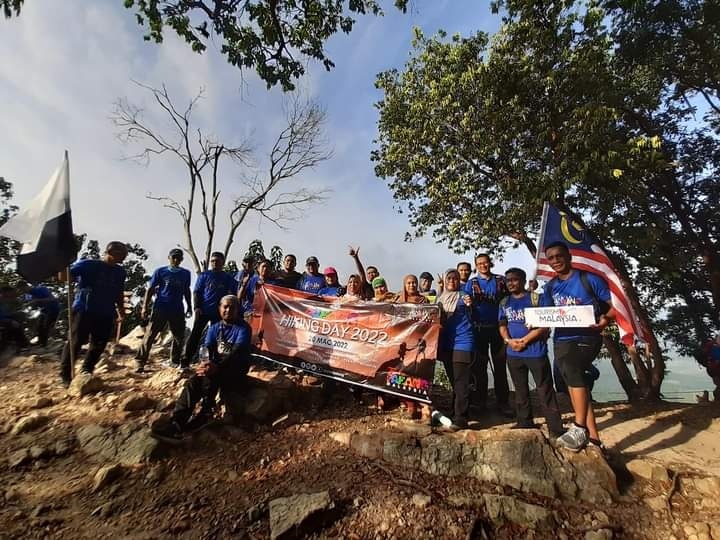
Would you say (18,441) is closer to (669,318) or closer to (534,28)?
(534,28)

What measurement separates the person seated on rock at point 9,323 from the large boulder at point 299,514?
775 cm

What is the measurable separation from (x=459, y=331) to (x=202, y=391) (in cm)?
317

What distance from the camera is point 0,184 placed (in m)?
15.4

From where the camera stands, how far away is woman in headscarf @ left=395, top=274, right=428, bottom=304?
17.1 feet

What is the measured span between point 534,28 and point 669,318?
10.8 m

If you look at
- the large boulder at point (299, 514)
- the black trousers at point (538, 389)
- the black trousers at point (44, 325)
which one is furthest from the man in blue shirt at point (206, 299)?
the black trousers at point (44, 325)

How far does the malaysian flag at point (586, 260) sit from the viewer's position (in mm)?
3521

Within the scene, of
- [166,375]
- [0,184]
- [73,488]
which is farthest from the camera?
[0,184]

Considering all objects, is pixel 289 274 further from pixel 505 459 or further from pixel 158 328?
pixel 505 459

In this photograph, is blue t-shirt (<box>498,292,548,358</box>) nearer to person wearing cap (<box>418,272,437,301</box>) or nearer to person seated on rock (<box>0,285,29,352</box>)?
person wearing cap (<box>418,272,437,301</box>)

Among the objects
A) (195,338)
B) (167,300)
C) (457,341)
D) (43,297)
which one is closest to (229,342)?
(195,338)

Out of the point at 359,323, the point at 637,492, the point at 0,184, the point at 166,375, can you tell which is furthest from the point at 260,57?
the point at 0,184

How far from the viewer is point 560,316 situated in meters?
3.62

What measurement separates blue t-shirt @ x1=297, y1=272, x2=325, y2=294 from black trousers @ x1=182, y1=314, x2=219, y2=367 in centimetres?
160
